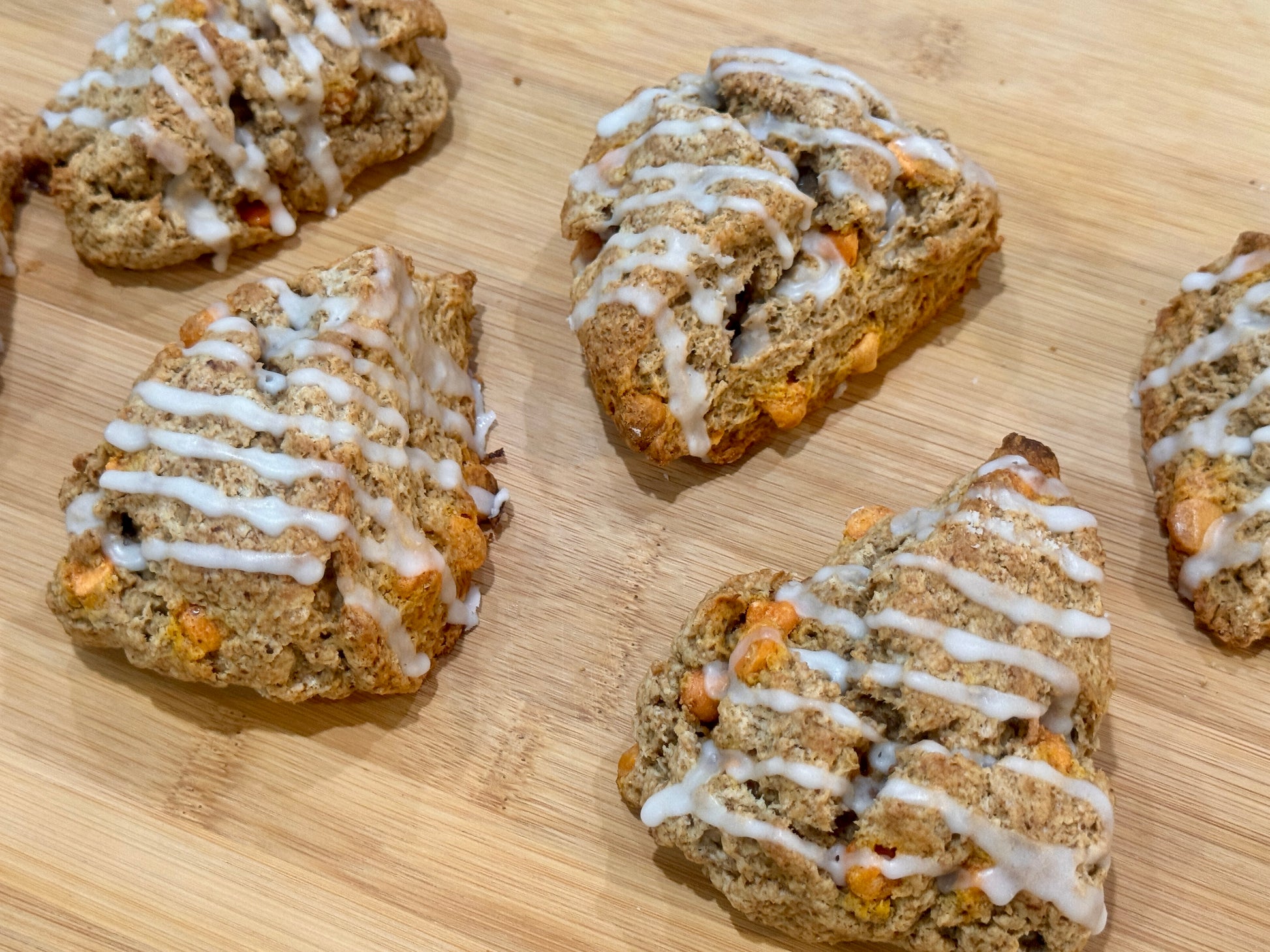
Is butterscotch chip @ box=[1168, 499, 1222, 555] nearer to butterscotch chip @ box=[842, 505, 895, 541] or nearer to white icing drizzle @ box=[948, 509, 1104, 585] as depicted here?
white icing drizzle @ box=[948, 509, 1104, 585]

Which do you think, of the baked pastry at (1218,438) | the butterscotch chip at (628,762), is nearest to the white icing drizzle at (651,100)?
the baked pastry at (1218,438)

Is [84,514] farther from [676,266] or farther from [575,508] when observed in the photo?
[676,266]

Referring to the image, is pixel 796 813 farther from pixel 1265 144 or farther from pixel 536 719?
pixel 1265 144

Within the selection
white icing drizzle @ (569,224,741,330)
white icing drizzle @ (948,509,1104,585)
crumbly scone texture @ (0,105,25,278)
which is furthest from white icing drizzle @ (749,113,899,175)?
crumbly scone texture @ (0,105,25,278)

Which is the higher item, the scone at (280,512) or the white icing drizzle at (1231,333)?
the white icing drizzle at (1231,333)

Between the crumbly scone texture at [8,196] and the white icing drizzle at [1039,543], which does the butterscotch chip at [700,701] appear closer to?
the white icing drizzle at [1039,543]
